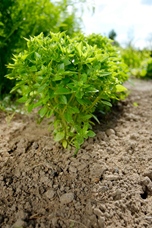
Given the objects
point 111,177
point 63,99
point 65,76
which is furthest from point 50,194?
point 65,76

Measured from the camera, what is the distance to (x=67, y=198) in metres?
2.15

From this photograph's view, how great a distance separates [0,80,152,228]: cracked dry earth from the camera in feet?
6.73

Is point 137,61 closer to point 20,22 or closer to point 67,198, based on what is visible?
point 20,22

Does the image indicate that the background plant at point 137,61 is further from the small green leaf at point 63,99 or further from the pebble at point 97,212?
the pebble at point 97,212

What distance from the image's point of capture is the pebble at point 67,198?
2133 mm

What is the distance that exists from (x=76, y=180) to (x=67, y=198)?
0.19 m

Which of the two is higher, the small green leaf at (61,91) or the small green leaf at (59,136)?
the small green leaf at (61,91)

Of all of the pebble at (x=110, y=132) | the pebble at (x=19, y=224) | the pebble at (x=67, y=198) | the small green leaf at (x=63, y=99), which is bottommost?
the pebble at (x=19, y=224)

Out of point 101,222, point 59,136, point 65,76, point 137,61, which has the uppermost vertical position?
point 65,76

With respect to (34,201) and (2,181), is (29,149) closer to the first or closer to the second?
(2,181)

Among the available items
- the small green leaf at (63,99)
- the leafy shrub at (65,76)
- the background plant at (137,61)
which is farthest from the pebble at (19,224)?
the background plant at (137,61)

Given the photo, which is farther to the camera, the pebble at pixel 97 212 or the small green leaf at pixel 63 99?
the small green leaf at pixel 63 99

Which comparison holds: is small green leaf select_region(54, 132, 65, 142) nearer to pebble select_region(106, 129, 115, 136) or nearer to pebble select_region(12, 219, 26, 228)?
pebble select_region(106, 129, 115, 136)

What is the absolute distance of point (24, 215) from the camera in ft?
6.68
